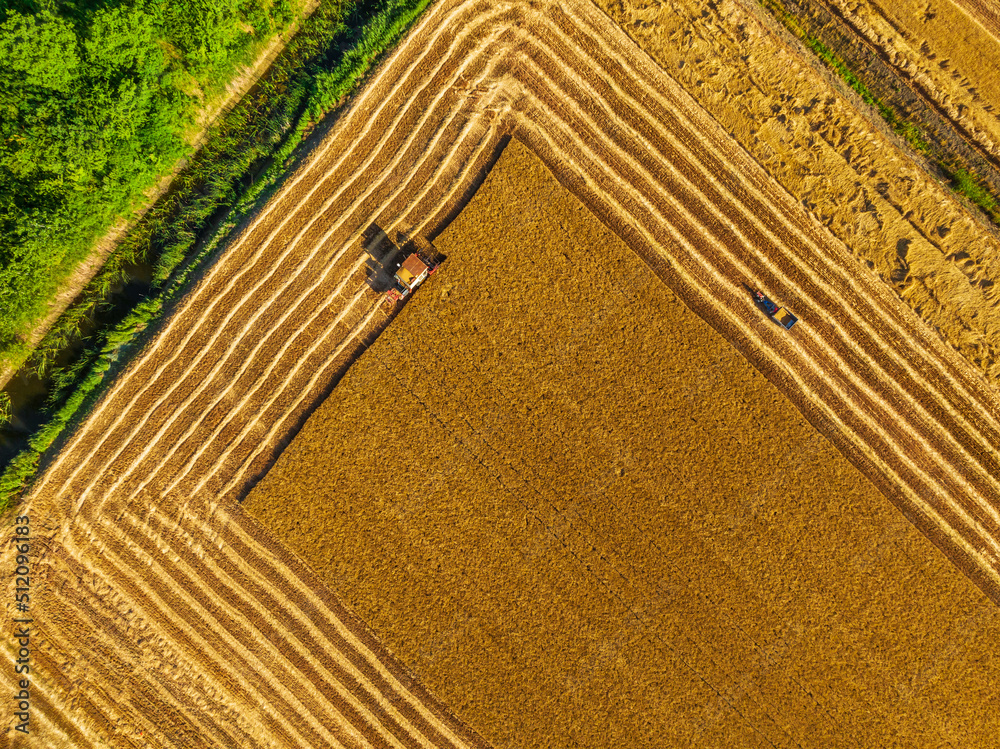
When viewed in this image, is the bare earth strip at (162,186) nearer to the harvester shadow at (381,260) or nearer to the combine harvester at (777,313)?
the harvester shadow at (381,260)

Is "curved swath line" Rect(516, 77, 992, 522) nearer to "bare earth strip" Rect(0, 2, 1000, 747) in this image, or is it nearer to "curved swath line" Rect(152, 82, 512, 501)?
"bare earth strip" Rect(0, 2, 1000, 747)

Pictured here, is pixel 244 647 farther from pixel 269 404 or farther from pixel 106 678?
pixel 269 404

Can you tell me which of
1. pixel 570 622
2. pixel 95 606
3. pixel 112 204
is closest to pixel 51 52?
pixel 112 204

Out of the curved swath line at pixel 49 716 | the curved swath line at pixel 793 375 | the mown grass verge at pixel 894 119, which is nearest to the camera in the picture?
the curved swath line at pixel 49 716

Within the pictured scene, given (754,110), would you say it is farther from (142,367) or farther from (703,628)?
(142,367)

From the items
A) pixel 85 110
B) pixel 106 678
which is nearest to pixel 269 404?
pixel 85 110

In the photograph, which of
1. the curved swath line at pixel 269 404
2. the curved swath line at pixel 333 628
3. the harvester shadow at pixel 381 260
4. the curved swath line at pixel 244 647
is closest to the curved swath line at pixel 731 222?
the harvester shadow at pixel 381 260
